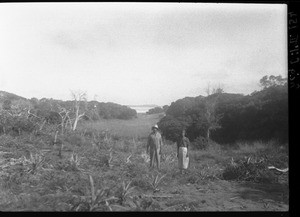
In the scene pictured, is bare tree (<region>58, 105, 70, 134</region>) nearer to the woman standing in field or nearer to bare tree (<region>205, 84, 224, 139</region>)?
the woman standing in field

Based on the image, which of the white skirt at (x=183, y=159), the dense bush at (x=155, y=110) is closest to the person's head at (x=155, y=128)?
the dense bush at (x=155, y=110)

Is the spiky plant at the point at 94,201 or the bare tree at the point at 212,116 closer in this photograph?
the spiky plant at the point at 94,201

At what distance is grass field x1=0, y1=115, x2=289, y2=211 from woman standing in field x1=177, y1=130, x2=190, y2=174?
203mm

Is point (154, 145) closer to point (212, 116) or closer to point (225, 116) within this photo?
point (212, 116)

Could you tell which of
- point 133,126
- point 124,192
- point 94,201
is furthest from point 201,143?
point 94,201

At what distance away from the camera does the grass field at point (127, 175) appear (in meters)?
6.04

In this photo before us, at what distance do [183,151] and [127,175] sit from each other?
6.58ft

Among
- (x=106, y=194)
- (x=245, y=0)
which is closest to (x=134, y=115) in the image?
(x=106, y=194)

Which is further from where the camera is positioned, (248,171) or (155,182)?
(248,171)

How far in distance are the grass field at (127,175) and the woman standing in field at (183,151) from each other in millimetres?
203

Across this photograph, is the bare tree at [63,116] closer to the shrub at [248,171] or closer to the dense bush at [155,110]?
the dense bush at [155,110]

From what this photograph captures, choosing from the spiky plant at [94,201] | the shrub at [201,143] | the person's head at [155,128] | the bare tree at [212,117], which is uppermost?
the bare tree at [212,117]

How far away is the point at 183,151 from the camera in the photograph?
8039mm

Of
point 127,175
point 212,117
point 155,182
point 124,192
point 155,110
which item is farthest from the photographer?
point 212,117
